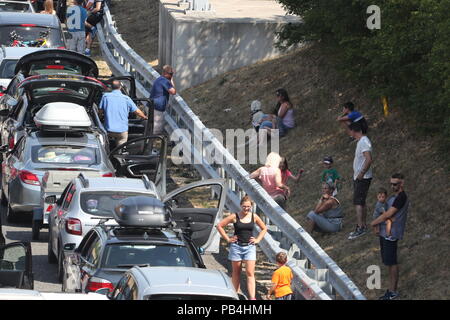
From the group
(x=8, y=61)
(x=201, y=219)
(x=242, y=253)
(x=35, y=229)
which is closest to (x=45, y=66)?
(x=8, y=61)

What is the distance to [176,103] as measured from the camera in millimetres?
24812

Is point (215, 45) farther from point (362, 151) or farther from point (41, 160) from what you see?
point (362, 151)

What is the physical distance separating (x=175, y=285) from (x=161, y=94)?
12983mm

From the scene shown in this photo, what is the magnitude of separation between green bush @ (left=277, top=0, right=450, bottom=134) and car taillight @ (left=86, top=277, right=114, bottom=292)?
5.56 meters

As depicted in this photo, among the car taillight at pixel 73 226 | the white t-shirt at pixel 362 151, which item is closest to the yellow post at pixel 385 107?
the white t-shirt at pixel 362 151

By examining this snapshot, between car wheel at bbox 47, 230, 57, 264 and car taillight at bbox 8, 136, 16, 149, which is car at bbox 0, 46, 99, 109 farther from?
car wheel at bbox 47, 230, 57, 264

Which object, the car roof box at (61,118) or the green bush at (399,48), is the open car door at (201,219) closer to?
the car roof box at (61,118)

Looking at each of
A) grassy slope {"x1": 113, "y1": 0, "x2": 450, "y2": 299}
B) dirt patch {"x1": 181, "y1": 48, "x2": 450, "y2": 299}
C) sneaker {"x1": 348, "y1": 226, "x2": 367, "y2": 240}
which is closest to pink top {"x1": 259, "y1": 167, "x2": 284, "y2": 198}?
dirt patch {"x1": 181, "y1": 48, "x2": 450, "y2": 299}

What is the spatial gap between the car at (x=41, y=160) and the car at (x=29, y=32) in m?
8.75

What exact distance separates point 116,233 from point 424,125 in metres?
6.07

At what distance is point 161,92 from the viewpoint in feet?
81.7

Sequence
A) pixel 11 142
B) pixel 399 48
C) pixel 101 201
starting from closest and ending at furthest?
pixel 101 201, pixel 399 48, pixel 11 142

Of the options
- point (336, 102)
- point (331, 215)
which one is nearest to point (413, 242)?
point (331, 215)

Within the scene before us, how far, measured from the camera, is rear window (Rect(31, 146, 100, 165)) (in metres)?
19.9
